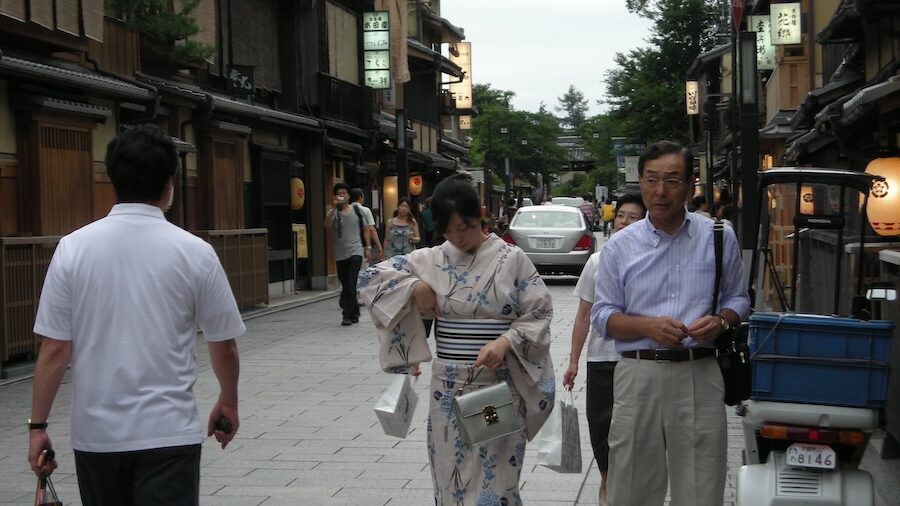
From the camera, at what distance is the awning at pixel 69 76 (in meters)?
12.7

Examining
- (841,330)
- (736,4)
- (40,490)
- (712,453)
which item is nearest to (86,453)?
(40,490)

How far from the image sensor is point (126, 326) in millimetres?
3863

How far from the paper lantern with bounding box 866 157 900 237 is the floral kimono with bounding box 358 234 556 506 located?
8.09m

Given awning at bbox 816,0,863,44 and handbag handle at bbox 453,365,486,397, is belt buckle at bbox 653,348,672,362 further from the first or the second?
awning at bbox 816,0,863,44

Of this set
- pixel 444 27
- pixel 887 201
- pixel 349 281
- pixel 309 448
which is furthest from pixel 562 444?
pixel 444 27

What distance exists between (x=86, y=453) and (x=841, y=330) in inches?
116

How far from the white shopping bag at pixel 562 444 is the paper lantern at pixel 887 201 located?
26.0ft

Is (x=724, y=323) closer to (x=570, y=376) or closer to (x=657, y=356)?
(x=657, y=356)

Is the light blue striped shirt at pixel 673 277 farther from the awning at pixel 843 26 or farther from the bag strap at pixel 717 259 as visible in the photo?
the awning at pixel 843 26

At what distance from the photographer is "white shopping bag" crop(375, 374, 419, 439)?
525 cm

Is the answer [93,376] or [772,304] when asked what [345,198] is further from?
[93,376]

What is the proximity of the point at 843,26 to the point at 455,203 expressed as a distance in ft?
37.6

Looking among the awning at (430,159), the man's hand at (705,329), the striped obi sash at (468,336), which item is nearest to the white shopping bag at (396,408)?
the striped obi sash at (468,336)

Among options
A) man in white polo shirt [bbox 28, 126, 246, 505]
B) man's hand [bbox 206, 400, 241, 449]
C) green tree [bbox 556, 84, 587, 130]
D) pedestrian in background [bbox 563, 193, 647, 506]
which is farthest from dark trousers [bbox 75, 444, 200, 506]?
green tree [bbox 556, 84, 587, 130]
